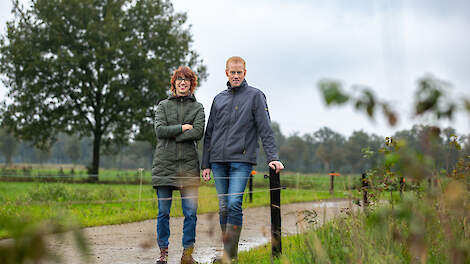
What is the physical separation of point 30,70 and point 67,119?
3.42 m

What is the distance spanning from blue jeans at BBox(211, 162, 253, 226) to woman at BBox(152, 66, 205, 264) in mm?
267

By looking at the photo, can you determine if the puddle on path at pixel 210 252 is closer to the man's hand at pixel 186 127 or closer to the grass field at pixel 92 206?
the grass field at pixel 92 206

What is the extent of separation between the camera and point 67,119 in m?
27.7

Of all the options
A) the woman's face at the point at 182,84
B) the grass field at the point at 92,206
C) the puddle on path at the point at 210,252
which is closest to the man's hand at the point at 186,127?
the woman's face at the point at 182,84

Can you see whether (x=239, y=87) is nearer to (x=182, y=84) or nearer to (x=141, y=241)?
(x=182, y=84)

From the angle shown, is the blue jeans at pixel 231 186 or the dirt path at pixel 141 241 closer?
the blue jeans at pixel 231 186

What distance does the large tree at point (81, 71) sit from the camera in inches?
1054

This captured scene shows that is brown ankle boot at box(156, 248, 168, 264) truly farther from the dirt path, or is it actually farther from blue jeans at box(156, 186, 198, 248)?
the dirt path

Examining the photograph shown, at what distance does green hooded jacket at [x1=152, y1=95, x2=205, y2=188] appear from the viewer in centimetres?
464

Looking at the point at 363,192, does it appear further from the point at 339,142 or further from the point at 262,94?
the point at 339,142

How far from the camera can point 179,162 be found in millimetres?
4688

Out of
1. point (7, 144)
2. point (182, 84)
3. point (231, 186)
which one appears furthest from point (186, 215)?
point (7, 144)

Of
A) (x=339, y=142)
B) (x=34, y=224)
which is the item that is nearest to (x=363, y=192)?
(x=34, y=224)

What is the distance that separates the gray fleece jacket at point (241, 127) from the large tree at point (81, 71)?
2255cm
